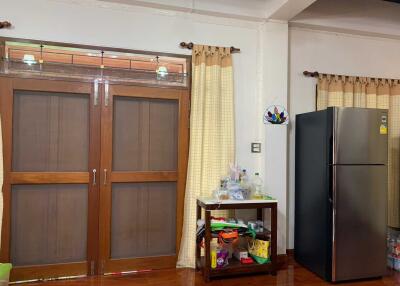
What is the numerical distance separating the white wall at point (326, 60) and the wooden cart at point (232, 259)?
64 centimetres

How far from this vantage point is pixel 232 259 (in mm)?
3125

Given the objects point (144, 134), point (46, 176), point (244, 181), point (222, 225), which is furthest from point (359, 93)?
point (46, 176)

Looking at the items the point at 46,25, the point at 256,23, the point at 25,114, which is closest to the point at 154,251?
the point at 25,114

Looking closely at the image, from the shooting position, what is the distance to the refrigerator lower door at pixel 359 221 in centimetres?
287

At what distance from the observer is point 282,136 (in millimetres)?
3398

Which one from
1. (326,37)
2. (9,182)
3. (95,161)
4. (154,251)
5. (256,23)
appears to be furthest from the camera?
(326,37)

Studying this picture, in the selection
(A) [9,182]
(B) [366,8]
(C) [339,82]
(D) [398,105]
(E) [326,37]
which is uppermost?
(B) [366,8]

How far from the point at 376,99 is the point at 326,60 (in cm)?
81

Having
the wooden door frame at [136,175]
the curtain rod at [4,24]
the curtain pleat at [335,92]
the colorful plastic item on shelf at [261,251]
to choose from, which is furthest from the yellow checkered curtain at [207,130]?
the curtain rod at [4,24]

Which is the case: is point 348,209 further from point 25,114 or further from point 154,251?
point 25,114

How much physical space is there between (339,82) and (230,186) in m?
1.90

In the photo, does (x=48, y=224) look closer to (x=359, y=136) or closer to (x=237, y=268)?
(x=237, y=268)

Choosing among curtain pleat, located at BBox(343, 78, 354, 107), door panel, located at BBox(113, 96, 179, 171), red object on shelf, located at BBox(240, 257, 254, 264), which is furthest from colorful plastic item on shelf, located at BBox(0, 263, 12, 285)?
curtain pleat, located at BBox(343, 78, 354, 107)

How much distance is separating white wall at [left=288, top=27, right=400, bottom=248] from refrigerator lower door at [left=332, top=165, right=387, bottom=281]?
735 millimetres
